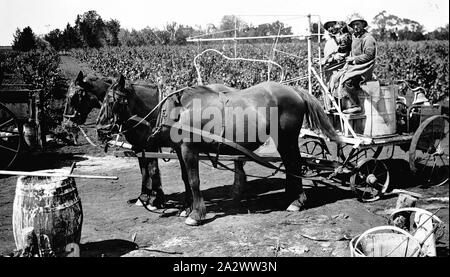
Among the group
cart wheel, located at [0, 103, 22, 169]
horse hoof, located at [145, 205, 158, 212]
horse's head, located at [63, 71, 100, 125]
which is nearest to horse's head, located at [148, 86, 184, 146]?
horse's head, located at [63, 71, 100, 125]

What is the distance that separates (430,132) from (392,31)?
1840 inches

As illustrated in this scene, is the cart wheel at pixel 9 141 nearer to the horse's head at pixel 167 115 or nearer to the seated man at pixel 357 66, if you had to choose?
the horse's head at pixel 167 115

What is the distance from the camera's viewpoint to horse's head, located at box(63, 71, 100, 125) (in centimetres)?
619

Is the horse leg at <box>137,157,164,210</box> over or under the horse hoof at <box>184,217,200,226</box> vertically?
over

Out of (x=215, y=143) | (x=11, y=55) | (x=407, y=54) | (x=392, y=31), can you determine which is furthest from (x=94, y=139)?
(x=392, y=31)

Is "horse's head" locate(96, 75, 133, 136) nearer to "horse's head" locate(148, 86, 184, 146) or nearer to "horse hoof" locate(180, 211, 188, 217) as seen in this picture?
"horse's head" locate(148, 86, 184, 146)

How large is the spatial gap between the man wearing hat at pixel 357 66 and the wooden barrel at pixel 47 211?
4.92m

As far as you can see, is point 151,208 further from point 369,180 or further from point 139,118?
point 369,180

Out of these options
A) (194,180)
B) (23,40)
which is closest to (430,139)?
(194,180)

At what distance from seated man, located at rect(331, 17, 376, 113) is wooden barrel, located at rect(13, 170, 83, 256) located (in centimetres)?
492

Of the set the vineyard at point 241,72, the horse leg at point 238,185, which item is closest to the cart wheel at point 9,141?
the vineyard at point 241,72

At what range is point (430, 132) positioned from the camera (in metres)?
6.82

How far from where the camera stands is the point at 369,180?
6531 mm
